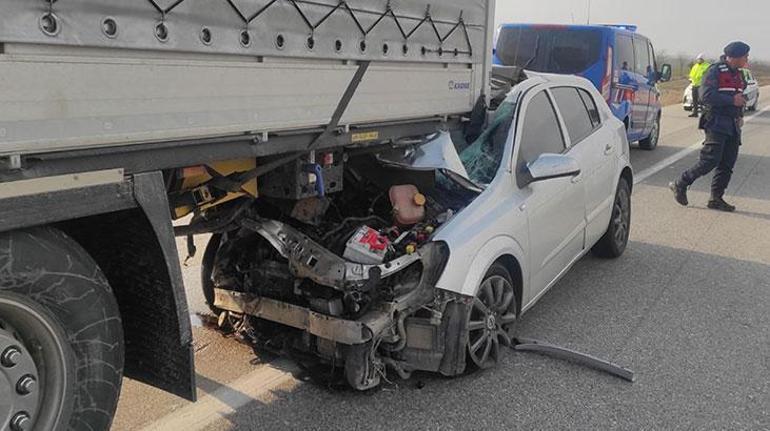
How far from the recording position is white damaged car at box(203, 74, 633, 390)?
3.49m

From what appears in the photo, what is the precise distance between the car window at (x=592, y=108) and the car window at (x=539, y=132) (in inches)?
33.5

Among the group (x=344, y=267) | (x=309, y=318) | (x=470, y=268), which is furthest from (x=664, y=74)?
(x=309, y=318)

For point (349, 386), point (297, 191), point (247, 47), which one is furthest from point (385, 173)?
point (247, 47)

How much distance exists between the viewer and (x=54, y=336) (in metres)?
2.23

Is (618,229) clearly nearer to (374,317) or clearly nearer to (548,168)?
(548,168)

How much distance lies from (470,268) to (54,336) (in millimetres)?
2089

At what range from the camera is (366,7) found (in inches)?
127

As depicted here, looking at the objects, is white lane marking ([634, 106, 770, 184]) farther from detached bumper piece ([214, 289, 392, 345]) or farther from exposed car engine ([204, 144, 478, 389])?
detached bumper piece ([214, 289, 392, 345])

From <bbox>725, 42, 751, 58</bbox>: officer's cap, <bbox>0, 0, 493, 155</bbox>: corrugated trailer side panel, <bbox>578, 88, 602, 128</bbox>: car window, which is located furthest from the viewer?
<bbox>725, 42, 751, 58</bbox>: officer's cap

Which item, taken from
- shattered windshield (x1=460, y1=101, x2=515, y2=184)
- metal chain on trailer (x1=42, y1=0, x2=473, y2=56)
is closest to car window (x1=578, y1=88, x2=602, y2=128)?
shattered windshield (x1=460, y1=101, x2=515, y2=184)

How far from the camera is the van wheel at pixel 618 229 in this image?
6.09m

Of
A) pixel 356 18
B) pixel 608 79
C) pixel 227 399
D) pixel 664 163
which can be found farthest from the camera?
pixel 664 163

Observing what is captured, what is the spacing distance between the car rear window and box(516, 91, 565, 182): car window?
6.17m

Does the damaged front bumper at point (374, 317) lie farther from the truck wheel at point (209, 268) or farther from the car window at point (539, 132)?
the car window at point (539, 132)
